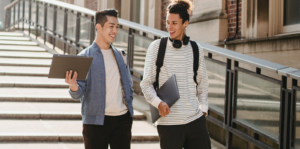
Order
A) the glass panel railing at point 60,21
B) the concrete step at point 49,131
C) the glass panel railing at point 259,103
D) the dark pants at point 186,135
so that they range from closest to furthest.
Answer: the dark pants at point 186,135
the glass panel railing at point 259,103
the concrete step at point 49,131
the glass panel railing at point 60,21

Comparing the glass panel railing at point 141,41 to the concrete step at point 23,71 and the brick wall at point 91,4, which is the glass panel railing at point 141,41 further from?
the brick wall at point 91,4

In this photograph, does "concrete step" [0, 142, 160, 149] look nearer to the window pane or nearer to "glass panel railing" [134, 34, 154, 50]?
"glass panel railing" [134, 34, 154, 50]

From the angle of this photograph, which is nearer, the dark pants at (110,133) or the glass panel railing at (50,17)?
the dark pants at (110,133)

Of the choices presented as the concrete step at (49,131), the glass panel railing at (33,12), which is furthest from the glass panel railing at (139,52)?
the glass panel railing at (33,12)

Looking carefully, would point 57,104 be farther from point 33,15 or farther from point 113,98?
point 33,15

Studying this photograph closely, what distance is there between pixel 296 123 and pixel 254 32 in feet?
10.1

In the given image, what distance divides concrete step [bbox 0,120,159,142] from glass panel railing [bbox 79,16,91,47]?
3069 millimetres

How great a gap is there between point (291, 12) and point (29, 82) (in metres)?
4.49

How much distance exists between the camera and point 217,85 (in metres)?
4.39

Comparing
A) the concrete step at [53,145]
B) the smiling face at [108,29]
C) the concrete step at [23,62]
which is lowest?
the concrete step at [53,145]

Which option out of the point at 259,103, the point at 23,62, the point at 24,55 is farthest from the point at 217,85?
the point at 24,55

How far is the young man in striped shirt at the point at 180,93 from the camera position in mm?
2314

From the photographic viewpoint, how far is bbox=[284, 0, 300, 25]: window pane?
586cm

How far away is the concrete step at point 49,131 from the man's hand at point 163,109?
7.35ft
